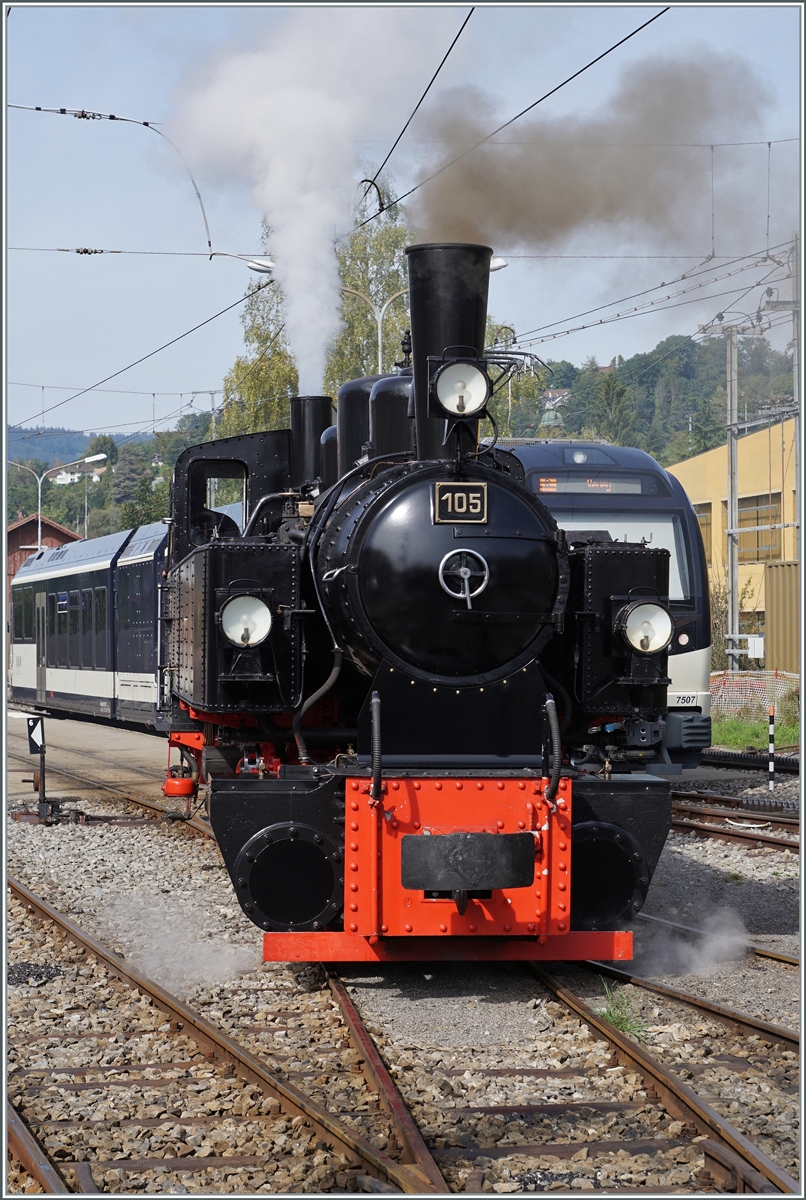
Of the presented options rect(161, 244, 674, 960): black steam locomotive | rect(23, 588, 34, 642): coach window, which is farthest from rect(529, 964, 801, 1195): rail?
rect(23, 588, 34, 642): coach window

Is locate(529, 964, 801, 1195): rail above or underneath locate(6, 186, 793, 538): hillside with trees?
underneath

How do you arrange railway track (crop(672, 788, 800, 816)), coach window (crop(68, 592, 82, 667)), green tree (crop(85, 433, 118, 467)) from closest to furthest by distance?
railway track (crop(672, 788, 800, 816))
coach window (crop(68, 592, 82, 667))
green tree (crop(85, 433, 118, 467))

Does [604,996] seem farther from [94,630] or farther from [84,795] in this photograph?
[94,630]

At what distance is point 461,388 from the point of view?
5773 millimetres

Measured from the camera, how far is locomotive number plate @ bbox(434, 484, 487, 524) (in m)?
5.69

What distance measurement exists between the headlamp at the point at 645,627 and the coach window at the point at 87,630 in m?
14.7

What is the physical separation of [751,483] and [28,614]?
59.7 feet

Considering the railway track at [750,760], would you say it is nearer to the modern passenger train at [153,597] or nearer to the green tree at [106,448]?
the modern passenger train at [153,597]

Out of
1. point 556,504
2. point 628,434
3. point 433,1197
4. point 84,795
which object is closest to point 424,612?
point 433,1197

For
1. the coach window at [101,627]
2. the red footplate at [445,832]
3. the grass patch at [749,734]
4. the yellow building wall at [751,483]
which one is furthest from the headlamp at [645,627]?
the yellow building wall at [751,483]

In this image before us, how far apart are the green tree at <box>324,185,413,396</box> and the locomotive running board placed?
59.2 feet

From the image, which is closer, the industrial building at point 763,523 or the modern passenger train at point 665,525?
the modern passenger train at point 665,525

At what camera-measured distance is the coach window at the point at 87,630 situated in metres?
19.6

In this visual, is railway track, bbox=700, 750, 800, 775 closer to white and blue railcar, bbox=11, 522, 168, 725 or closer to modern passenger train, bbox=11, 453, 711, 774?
modern passenger train, bbox=11, 453, 711, 774
